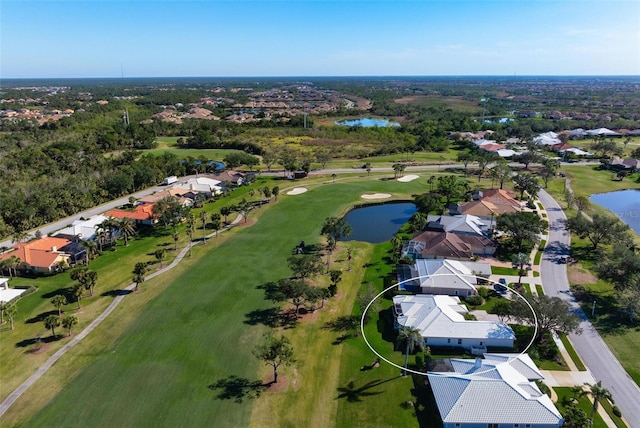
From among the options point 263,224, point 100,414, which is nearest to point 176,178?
point 263,224

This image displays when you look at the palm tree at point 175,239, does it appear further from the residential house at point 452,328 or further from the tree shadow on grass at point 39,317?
the residential house at point 452,328

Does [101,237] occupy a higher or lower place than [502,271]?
higher

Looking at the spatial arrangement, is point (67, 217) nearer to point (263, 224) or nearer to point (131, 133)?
point (263, 224)

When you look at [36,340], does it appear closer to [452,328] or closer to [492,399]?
[452,328]

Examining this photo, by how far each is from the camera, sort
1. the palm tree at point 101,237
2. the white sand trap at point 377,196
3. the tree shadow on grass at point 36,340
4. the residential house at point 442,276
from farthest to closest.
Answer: the white sand trap at point 377,196 → the palm tree at point 101,237 → the residential house at point 442,276 → the tree shadow on grass at point 36,340

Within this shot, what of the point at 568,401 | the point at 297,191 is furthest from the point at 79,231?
the point at 568,401

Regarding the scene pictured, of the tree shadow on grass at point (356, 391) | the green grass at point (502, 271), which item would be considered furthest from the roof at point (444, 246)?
the tree shadow on grass at point (356, 391)

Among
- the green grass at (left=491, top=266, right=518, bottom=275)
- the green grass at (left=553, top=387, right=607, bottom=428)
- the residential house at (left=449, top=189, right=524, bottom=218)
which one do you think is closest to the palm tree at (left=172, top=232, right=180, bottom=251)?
the green grass at (left=491, top=266, right=518, bottom=275)
